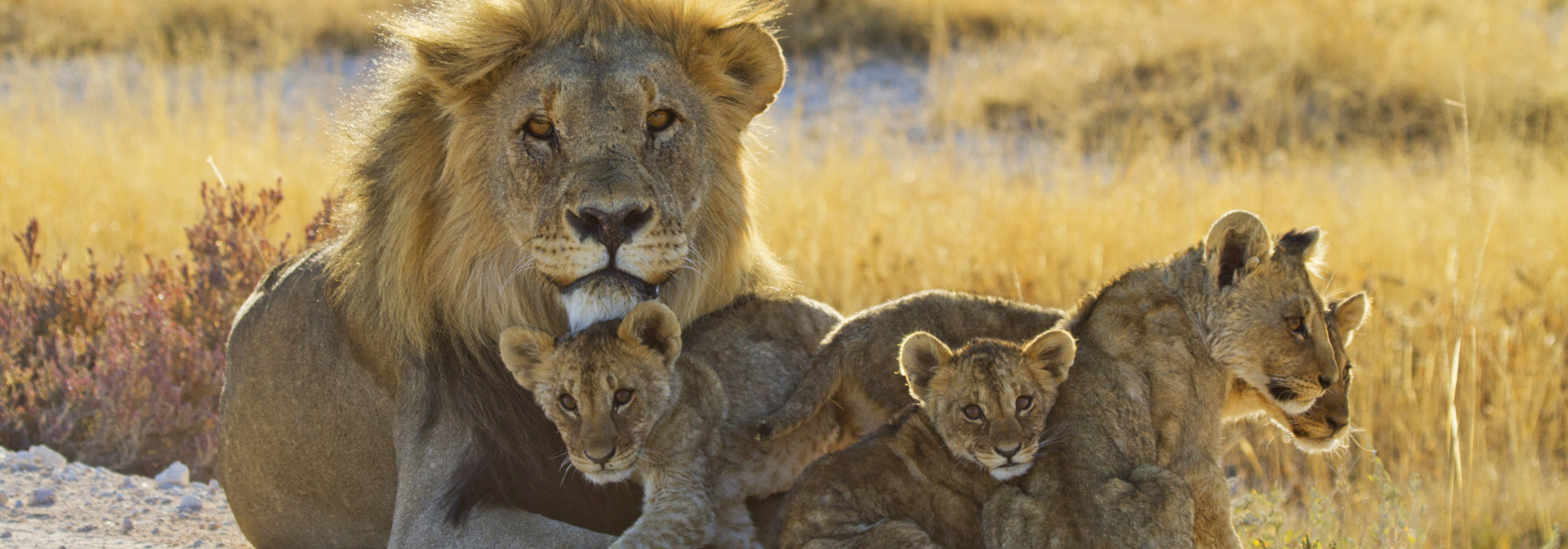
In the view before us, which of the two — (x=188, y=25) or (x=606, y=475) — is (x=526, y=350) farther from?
(x=188, y=25)

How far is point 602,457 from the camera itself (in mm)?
3158

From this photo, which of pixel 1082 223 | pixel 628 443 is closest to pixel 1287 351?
pixel 628 443

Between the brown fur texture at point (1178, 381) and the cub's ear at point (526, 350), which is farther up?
the cub's ear at point (526, 350)

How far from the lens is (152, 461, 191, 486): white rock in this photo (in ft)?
16.4

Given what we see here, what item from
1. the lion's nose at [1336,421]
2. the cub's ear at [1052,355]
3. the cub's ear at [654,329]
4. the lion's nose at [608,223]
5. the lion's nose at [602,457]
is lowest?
the lion's nose at [1336,421]

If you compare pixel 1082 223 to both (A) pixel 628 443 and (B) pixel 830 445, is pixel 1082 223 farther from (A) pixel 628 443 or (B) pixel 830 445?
(A) pixel 628 443

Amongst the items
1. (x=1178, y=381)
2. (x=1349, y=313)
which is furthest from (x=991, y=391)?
(x=1349, y=313)

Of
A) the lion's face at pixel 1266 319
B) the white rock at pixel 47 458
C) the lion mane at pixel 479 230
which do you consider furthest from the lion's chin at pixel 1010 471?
the white rock at pixel 47 458

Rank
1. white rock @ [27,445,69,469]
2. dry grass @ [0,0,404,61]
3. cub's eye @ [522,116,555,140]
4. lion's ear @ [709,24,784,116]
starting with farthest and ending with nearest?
dry grass @ [0,0,404,61] → white rock @ [27,445,69,469] → lion's ear @ [709,24,784,116] → cub's eye @ [522,116,555,140]

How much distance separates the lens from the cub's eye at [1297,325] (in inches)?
126

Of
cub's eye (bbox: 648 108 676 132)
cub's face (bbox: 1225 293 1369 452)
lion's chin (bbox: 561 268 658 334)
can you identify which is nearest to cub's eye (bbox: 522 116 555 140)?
cub's eye (bbox: 648 108 676 132)

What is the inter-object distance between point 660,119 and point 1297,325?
1.67 metres

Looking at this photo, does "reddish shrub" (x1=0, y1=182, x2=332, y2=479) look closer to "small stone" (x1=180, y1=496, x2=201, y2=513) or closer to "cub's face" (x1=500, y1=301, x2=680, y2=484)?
"small stone" (x1=180, y1=496, x2=201, y2=513)

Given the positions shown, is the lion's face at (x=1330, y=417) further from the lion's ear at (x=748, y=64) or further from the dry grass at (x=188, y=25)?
the dry grass at (x=188, y=25)
